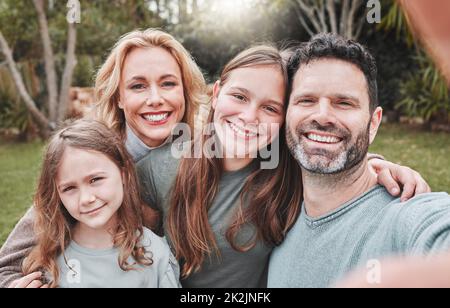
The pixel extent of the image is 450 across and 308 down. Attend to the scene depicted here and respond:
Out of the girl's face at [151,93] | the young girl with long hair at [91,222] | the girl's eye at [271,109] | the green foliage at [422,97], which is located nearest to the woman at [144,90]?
the girl's face at [151,93]

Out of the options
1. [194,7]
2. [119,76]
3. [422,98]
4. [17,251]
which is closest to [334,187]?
[119,76]

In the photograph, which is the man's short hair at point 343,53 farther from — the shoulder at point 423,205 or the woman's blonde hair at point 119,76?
Answer: the woman's blonde hair at point 119,76

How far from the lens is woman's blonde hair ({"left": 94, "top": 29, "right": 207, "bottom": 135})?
1479 millimetres

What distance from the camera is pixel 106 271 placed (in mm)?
1272

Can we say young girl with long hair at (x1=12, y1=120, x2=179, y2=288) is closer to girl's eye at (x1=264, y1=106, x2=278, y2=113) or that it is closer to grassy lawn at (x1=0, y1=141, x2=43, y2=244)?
girl's eye at (x1=264, y1=106, x2=278, y2=113)

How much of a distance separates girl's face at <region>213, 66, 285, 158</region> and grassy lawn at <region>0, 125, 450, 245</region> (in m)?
1.68

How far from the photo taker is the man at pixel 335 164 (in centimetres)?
117

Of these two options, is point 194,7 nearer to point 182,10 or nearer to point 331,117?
point 182,10

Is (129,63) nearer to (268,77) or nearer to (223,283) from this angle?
(268,77)

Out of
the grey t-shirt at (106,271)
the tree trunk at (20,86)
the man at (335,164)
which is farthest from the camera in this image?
the tree trunk at (20,86)

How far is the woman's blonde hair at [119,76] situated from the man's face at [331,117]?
0.46 meters

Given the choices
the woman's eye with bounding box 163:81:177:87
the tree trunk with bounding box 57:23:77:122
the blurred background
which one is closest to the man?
the woman's eye with bounding box 163:81:177:87

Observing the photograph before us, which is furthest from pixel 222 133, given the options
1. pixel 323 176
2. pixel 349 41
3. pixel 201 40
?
pixel 201 40

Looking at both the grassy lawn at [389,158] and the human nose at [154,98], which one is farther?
the grassy lawn at [389,158]
